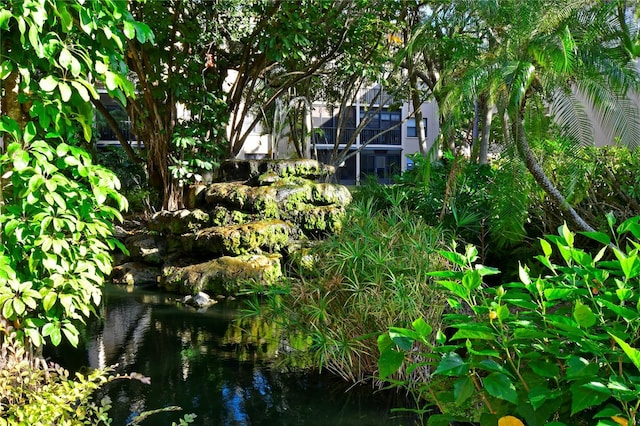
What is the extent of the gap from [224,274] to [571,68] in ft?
21.7

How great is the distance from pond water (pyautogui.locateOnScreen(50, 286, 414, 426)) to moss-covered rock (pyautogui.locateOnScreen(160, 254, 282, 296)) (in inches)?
80.5

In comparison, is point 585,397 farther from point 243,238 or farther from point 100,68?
point 243,238

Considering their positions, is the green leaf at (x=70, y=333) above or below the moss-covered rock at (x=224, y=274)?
above

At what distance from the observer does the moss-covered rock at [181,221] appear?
1294 centimetres

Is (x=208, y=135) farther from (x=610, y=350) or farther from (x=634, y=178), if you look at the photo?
(x=610, y=350)

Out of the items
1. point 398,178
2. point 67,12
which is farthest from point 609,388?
point 398,178

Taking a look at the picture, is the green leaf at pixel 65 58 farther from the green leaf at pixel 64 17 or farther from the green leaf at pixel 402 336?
the green leaf at pixel 402 336

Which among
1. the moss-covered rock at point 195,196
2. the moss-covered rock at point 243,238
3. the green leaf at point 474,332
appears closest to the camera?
the green leaf at point 474,332

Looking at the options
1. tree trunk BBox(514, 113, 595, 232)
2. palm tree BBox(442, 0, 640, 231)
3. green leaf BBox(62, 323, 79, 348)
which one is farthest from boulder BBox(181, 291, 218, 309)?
green leaf BBox(62, 323, 79, 348)

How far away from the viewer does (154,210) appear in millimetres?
16141

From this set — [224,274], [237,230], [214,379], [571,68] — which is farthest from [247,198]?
[571,68]

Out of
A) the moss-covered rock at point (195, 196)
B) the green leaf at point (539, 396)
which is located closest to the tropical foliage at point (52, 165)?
the green leaf at point (539, 396)

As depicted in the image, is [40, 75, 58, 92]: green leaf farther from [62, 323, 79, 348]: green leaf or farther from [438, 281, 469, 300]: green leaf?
[438, 281, 469, 300]: green leaf

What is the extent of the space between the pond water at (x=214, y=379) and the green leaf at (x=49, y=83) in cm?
248
